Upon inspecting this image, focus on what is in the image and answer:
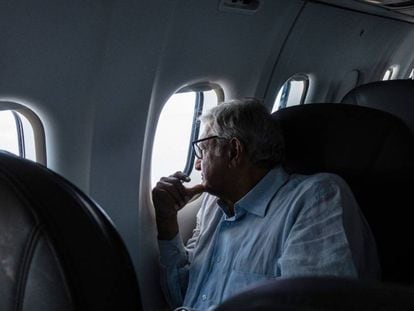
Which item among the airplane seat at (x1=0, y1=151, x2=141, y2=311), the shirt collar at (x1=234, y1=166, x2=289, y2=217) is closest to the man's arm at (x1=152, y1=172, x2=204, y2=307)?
the shirt collar at (x1=234, y1=166, x2=289, y2=217)

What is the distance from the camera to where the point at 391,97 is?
2.77m

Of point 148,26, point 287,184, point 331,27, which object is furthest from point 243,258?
point 331,27

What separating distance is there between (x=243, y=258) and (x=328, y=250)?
34 cm

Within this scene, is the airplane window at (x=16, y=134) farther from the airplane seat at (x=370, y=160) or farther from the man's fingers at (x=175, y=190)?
Answer: the airplane seat at (x=370, y=160)

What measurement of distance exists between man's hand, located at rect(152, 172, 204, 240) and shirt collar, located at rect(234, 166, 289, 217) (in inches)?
15.2

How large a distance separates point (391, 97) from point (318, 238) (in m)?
1.44

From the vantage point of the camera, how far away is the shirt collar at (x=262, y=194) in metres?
1.85

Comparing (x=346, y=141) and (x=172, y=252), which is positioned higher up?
(x=346, y=141)

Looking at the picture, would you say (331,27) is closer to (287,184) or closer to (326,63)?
(326,63)

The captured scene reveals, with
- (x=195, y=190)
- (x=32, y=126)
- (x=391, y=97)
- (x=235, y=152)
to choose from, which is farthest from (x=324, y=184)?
(x=391, y=97)

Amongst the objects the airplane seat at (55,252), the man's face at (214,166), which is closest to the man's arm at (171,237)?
the man's face at (214,166)

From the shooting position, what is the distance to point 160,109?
2211 mm

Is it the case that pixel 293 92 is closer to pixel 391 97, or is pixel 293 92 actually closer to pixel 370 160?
pixel 391 97

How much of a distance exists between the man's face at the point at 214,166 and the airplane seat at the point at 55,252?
1092 millimetres
